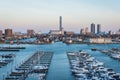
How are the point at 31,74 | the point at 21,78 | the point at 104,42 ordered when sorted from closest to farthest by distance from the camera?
the point at 21,78 → the point at 31,74 → the point at 104,42

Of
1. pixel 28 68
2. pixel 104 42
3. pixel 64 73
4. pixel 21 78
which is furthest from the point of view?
pixel 104 42

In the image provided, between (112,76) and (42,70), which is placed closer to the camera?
(112,76)

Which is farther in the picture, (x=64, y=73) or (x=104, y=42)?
(x=104, y=42)

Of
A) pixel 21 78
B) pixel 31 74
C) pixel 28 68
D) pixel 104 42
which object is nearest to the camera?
pixel 21 78

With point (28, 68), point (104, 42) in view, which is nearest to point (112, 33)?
point (104, 42)

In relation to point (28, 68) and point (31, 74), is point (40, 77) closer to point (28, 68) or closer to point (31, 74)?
point (31, 74)

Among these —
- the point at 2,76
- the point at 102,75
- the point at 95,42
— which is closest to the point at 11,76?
the point at 2,76

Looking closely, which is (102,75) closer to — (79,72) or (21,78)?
(79,72)

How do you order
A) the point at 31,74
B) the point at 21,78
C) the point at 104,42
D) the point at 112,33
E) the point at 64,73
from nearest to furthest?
the point at 21,78, the point at 31,74, the point at 64,73, the point at 104,42, the point at 112,33
